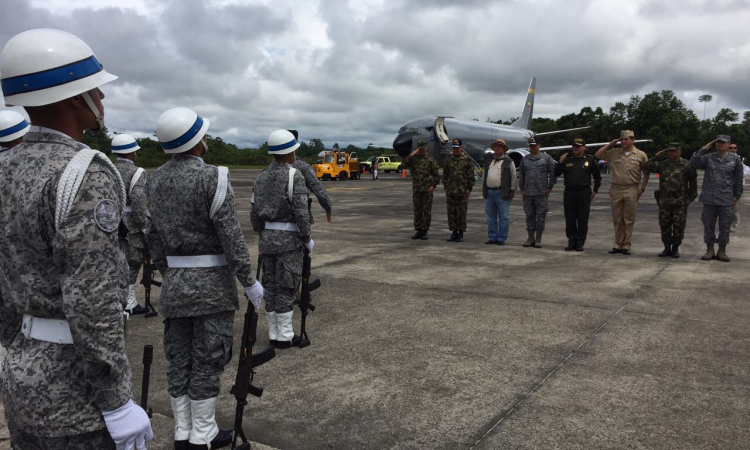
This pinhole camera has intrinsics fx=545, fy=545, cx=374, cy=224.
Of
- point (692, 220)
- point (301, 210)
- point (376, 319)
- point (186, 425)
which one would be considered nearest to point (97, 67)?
point (186, 425)

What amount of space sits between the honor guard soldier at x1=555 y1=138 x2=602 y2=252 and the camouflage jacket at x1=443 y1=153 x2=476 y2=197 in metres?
1.79

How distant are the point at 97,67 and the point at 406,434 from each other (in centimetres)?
242

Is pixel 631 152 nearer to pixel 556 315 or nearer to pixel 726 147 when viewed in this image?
pixel 726 147

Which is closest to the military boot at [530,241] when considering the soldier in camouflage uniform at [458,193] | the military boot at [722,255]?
the soldier in camouflage uniform at [458,193]

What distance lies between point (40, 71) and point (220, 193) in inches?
53.5

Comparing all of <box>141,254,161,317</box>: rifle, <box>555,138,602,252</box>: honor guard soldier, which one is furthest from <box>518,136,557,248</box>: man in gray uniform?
<box>141,254,161,317</box>: rifle

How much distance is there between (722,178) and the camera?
8.11m

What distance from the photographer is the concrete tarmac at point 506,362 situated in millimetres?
3109

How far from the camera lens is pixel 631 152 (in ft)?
29.2

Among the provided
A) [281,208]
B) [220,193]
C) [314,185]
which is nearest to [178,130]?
[220,193]

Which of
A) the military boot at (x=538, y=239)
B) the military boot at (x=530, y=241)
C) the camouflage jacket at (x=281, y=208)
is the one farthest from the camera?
the military boot at (x=530, y=241)

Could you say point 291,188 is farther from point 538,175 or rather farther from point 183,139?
point 538,175

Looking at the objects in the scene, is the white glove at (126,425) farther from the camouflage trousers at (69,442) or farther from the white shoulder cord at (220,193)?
the white shoulder cord at (220,193)

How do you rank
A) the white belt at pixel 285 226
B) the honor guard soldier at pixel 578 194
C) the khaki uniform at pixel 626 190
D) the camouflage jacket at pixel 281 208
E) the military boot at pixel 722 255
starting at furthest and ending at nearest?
the honor guard soldier at pixel 578 194
the khaki uniform at pixel 626 190
the military boot at pixel 722 255
the white belt at pixel 285 226
the camouflage jacket at pixel 281 208
